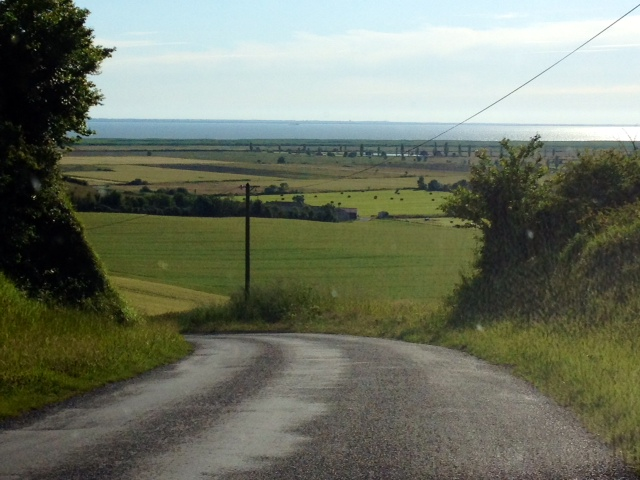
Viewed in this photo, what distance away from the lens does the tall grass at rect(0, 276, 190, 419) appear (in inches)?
428

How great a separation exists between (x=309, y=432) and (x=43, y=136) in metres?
15.3

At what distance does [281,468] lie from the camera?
6.98 metres

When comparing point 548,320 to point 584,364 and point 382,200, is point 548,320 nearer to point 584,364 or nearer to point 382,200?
point 584,364

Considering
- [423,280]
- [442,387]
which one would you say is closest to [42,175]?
[442,387]

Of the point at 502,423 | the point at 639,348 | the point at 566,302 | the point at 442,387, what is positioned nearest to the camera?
the point at 502,423

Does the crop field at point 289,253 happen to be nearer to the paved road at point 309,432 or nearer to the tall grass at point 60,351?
the tall grass at point 60,351

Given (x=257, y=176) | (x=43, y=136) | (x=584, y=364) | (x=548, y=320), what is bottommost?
(x=548, y=320)

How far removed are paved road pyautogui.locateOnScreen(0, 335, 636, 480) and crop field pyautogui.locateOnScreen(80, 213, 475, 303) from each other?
31.4 metres

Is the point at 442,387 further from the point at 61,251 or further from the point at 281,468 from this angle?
the point at 61,251

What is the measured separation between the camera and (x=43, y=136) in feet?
70.6

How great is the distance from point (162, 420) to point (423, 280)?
4430 centimetres

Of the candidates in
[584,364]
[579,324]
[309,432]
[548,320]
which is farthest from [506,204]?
[309,432]

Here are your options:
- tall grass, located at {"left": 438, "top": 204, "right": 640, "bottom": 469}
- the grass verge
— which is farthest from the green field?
the grass verge

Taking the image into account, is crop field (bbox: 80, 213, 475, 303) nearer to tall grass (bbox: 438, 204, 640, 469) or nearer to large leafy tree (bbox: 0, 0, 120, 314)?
tall grass (bbox: 438, 204, 640, 469)
